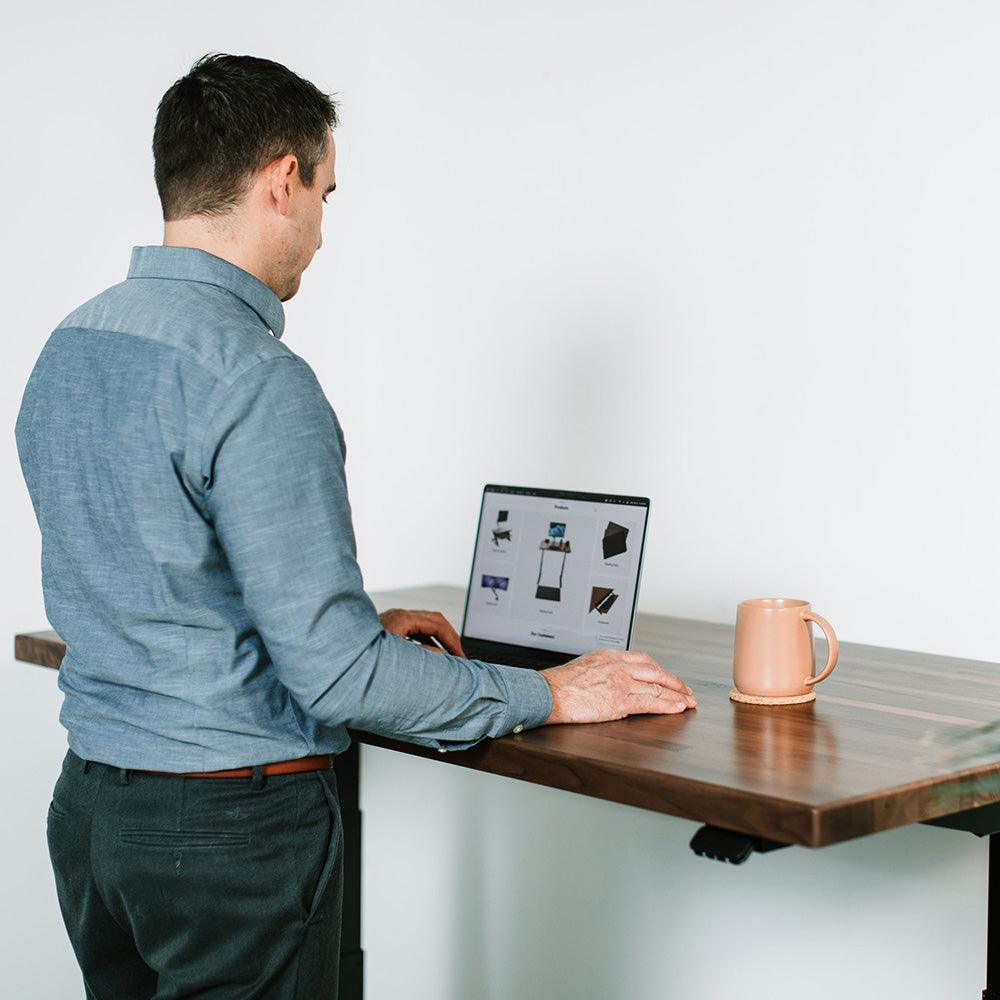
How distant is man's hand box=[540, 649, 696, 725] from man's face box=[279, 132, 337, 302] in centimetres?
51

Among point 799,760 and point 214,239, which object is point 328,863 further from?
point 214,239

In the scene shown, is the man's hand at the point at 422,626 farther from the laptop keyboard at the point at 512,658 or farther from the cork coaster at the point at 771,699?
the cork coaster at the point at 771,699

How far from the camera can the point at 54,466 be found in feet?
4.20

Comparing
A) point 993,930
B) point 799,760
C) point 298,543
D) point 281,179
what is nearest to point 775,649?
point 799,760

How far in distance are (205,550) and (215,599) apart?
5 centimetres

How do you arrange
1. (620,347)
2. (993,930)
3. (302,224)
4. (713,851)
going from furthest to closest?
(620,347) < (993,930) < (302,224) < (713,851)

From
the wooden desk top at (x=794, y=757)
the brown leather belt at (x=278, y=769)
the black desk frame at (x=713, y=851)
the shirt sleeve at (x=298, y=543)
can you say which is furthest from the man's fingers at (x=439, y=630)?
the shirt sleeve at (x=298, y=543)

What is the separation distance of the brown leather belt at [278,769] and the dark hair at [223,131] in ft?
1.83

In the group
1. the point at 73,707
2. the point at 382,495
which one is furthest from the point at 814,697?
the point at 382,495

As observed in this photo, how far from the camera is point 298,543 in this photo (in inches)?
45.9

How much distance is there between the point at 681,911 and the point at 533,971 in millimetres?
409

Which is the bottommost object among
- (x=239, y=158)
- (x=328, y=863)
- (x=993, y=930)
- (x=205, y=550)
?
(x=993, y=930)

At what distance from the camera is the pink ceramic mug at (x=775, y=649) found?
150cm

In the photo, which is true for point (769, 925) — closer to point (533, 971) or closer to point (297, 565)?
point (533, 971)
